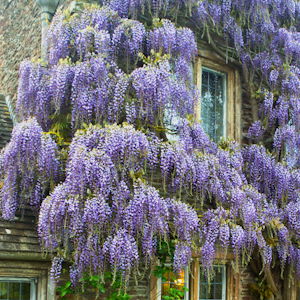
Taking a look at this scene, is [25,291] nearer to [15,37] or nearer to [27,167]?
[27,167]

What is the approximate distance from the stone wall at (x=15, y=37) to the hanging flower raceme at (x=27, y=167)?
6.66 ft

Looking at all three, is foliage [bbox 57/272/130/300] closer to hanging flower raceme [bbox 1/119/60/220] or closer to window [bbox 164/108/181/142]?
hanging flower raceme [bbox 1/119/60/220]

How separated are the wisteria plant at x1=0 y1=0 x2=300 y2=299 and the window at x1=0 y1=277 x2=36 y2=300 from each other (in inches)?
20.9

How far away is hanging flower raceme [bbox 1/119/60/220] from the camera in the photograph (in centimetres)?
682

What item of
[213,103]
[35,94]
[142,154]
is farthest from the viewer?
[213,103]

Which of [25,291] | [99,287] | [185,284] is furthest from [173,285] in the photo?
[25,291]

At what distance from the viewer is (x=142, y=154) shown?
6812 mm

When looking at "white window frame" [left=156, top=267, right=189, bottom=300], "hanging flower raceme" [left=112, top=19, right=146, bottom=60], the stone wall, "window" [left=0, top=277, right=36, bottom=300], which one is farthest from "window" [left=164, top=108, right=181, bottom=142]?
"window" [left=0, top=277, right=36, bottom=300]

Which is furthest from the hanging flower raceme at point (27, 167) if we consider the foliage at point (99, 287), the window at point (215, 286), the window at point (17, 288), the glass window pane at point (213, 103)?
the glass window pane at point (213, 103)

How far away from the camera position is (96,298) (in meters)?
6.78

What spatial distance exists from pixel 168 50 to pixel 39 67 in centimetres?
169

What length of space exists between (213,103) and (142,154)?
110 inches

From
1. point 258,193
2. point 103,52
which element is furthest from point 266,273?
point 103,52

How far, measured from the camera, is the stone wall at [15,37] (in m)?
8.87
